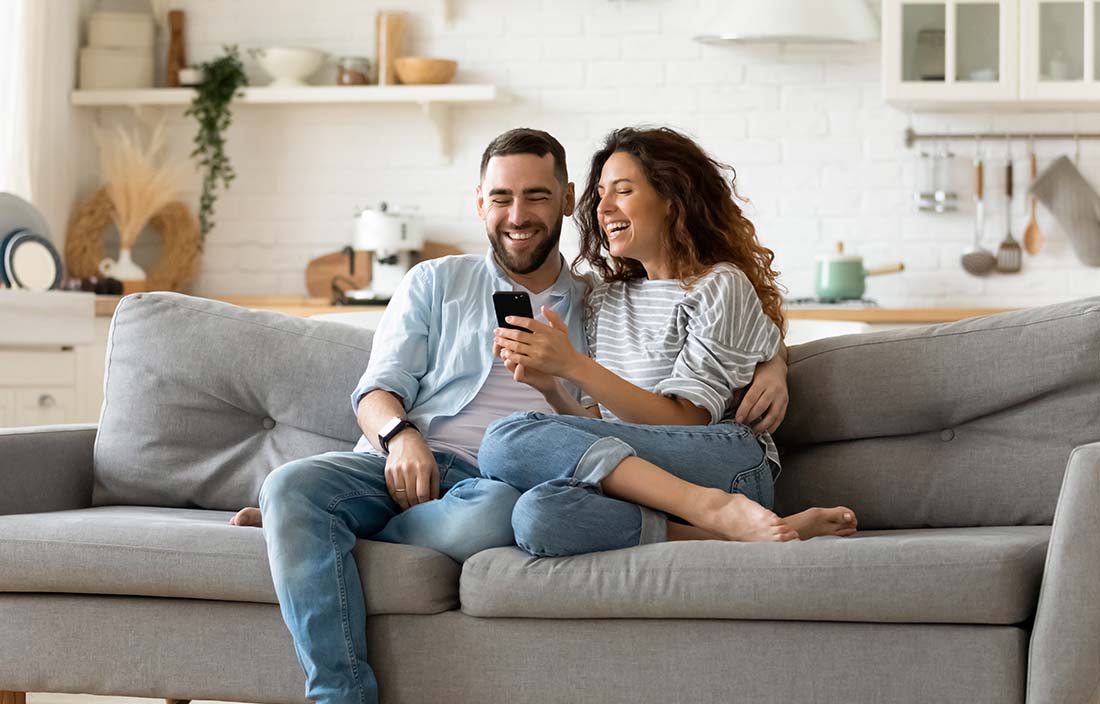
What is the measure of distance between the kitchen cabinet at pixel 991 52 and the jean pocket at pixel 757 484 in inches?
99.9

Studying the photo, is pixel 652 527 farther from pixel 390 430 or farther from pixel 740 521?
pixel 390 430

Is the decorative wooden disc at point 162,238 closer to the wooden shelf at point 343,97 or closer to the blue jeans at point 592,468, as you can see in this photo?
the wooden shelf at point 343,97

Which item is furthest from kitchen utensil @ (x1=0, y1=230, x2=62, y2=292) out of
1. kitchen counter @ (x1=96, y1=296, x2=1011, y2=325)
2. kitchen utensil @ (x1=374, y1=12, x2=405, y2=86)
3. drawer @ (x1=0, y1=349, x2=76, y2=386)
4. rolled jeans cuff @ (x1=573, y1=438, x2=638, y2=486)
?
rolled jeans cuff @ (x1=573, y1=438, x2=638, y2=486)

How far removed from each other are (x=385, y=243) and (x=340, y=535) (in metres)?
2.81

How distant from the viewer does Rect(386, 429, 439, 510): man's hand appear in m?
2.20

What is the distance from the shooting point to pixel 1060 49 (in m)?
4.38

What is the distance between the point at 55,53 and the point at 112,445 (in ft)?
9.13

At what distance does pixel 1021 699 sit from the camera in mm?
1805

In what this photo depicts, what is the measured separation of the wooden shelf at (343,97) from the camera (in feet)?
15.7

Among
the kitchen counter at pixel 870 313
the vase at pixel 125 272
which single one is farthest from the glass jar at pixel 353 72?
the vase at pixel 125 272

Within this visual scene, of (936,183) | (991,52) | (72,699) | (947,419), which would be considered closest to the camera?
(947,419)

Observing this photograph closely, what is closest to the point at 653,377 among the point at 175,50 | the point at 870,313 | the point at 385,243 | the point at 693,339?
the point at 693,339

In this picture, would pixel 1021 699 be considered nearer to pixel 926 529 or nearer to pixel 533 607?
pixel 926 529

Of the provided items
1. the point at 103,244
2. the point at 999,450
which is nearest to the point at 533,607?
the point at 999,450
